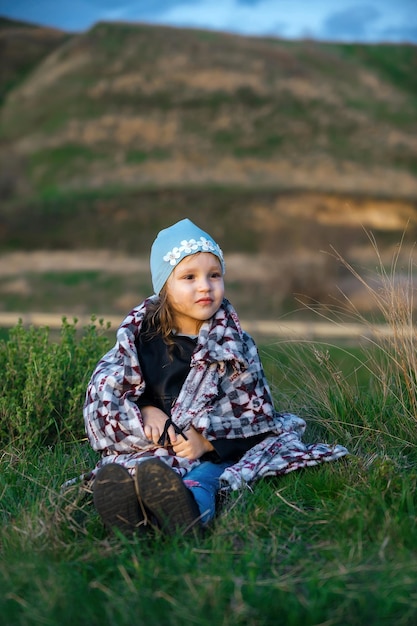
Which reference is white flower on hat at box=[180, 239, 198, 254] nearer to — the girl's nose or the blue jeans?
the girl's nose

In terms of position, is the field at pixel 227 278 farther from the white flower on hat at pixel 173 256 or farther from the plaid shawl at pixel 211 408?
the white flower on hat at pixel 173 256

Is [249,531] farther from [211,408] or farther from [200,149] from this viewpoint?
[200,149]

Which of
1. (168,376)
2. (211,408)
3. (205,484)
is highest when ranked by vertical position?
(168,376)

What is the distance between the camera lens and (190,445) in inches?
136

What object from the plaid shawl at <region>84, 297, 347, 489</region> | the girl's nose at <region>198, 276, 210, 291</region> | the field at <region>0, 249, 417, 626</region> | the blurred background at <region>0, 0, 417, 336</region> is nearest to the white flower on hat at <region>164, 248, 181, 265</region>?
the girl's nose at <region>198, 276, 210, 291</region>

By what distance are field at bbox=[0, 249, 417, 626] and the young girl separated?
16 cm

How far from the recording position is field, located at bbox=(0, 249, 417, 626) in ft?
7.93

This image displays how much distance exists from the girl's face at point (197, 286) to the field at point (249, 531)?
806 millimetres

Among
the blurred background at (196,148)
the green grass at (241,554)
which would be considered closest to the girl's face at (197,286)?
the green grass at (241,554)

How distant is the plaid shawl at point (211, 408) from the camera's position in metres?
3.50

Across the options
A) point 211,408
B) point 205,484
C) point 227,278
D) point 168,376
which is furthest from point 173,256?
point 227,278

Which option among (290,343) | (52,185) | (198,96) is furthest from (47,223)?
(290,343)

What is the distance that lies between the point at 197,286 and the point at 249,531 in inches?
43.9

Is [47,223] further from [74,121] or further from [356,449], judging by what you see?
[356,449]
